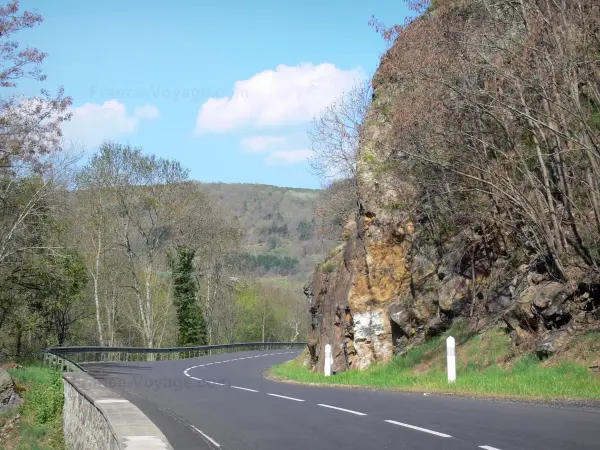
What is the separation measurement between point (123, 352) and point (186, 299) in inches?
454

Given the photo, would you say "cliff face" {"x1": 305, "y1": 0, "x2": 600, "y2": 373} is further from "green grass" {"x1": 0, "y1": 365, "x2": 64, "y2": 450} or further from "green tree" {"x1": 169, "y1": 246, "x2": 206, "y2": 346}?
"green tree" {"x1": 169, "y1": 246, "x2": 206, "y2": 346}

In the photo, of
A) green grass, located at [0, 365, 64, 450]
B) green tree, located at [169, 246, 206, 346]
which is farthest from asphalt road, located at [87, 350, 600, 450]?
green tree, located at [169, 246, 206, 346]

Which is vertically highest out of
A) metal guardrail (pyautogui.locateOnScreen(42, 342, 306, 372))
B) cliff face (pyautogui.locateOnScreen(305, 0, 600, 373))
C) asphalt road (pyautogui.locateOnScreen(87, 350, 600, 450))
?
cliff face (pyautogui.locateOnScreen(305, 0, 600, 373))

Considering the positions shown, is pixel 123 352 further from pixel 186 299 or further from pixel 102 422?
pixel 102 422

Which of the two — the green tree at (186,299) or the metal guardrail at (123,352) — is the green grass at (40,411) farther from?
the green tree at (186,299)

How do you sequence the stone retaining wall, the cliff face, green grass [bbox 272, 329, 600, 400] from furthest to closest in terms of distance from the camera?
the cliff face → green grass [bbox 272, 329, 600, 400] → the stone retaining wall

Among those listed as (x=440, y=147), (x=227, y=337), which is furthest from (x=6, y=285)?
(x=227, y=337)

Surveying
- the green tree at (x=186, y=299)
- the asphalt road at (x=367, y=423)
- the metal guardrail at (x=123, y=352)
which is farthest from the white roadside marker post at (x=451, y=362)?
the green tree at (x=186, y=299)

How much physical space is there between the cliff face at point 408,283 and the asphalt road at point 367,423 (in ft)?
16.9

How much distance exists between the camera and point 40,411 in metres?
23.8

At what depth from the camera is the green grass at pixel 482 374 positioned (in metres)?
13.7

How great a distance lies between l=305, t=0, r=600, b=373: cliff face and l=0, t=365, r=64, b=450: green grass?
9.93 metres

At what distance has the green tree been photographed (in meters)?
62.3

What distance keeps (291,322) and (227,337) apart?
1149 inches
